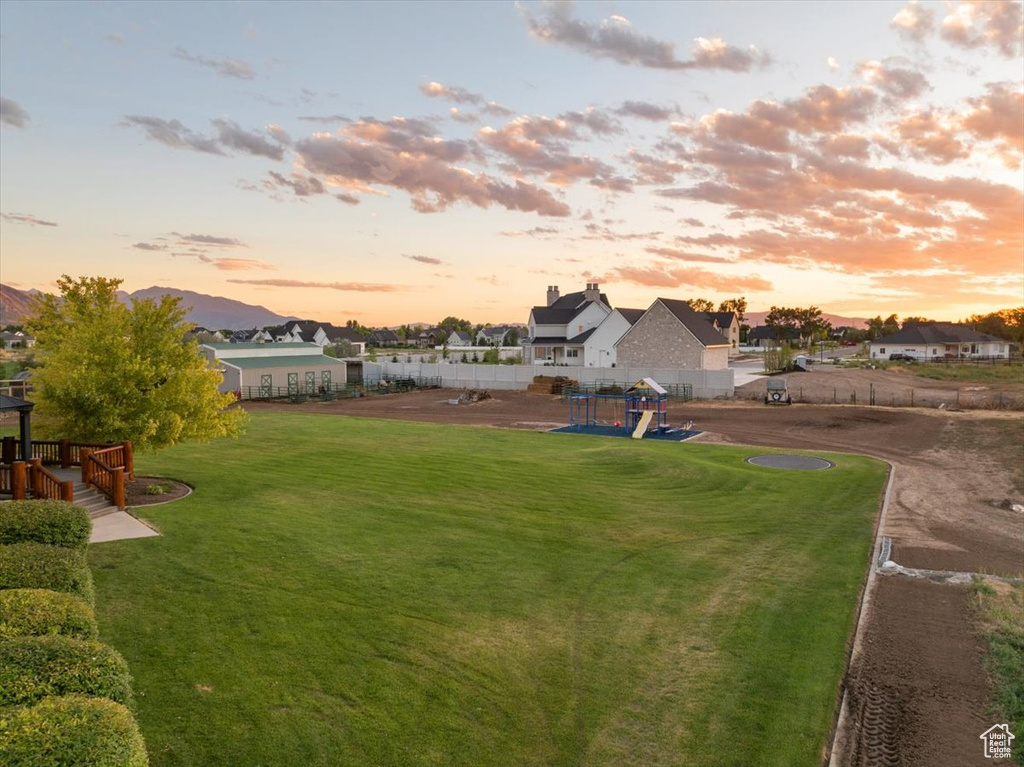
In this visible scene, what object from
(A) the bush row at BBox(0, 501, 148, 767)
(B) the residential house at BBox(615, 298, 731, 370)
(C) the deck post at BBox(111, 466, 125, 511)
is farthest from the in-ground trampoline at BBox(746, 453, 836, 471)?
(B) the residential house at BBox(615, 298, 731, 370)

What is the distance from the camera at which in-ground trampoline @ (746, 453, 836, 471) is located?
29.9m

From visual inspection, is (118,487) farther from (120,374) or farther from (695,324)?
(695,324)

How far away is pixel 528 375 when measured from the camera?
66812 mm

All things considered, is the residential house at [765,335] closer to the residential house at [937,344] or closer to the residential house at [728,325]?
the residential house at [728,325]

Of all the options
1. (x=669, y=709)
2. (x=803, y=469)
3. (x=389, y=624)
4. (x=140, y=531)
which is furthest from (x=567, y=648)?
(x=803, y=469)

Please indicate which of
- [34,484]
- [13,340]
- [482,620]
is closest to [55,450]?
[34,484]

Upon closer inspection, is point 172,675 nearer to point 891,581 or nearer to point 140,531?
point 140,531

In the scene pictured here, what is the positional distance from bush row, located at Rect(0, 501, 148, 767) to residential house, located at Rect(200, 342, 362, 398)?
161 feet

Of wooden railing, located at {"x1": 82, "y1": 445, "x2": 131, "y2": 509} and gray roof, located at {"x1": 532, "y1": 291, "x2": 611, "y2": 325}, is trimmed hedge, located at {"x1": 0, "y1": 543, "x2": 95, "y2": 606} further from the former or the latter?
gray roof, located at {"x1": 532, "y1": 291, "x2": 611, "y2": 325}

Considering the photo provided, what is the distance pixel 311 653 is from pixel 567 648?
425 centimetres

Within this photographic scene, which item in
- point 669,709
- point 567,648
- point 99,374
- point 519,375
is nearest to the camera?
point 669,709

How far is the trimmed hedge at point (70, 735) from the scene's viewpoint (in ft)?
17.4

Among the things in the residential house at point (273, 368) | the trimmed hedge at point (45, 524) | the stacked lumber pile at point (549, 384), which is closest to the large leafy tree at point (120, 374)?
the trimmed hedge at point (45, 524)

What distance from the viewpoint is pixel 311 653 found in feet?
36.8
